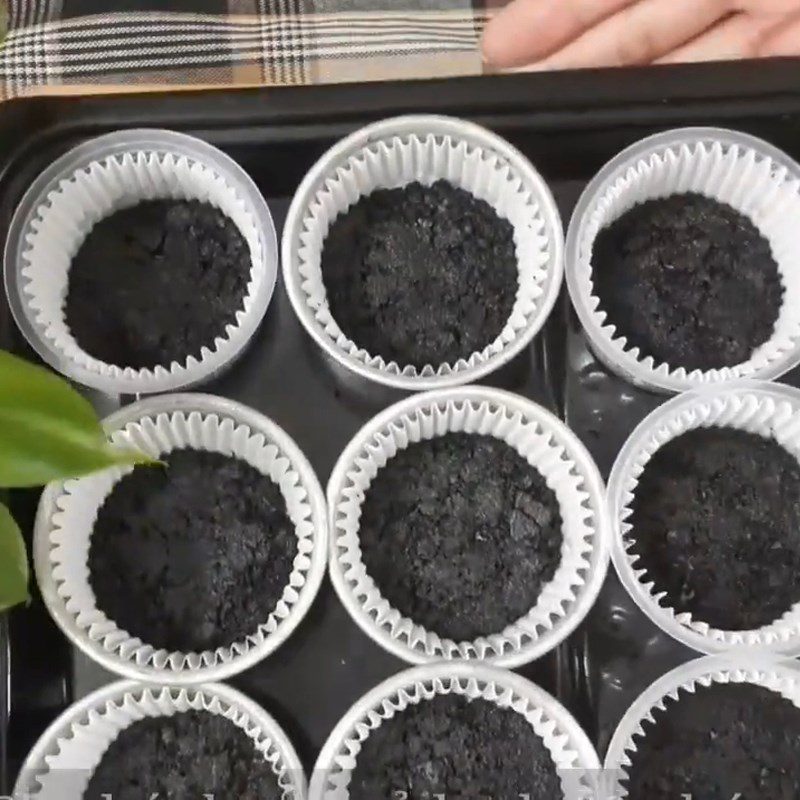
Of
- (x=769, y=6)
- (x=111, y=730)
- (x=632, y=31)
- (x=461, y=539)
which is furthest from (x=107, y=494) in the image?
(x=769, y=6)

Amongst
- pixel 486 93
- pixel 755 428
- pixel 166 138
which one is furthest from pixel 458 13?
pixel 755 428

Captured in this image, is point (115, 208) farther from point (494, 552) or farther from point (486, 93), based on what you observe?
point (494, 552)

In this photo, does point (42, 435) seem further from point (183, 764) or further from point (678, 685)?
point (678, 685)

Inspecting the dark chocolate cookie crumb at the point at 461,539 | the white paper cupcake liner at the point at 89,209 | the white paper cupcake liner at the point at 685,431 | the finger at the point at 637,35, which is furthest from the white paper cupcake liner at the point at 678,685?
the finger at the point at 637,35

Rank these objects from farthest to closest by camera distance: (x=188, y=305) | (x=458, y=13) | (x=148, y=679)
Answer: (x=458, y=13) → (x=188, y=305) → (x=148, y=679)

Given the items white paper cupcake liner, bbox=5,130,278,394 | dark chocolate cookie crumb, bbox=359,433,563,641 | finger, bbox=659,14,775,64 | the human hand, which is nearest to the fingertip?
the human hand

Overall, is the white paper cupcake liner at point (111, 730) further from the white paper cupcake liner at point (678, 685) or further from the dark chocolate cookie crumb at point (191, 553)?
the white paper cupcake liner at point (678, 685)
